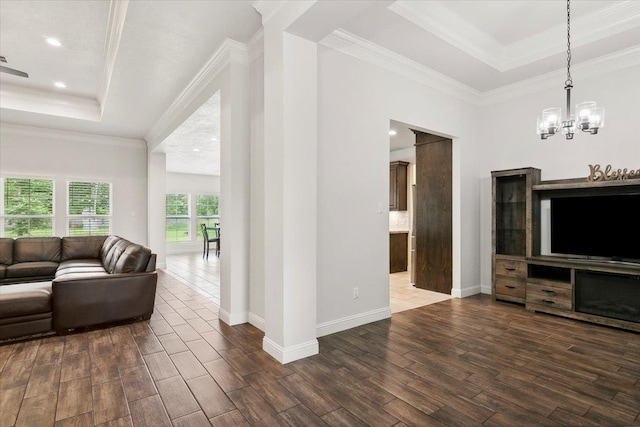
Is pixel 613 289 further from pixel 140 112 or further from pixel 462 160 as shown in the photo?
pixel 140 112

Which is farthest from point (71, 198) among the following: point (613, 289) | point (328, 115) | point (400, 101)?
point (613, 289)

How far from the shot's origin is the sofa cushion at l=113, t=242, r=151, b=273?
3.68 metres

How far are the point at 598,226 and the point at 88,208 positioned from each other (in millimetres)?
9003

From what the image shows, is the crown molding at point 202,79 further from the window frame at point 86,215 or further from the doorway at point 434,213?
the doorway at point 434,213

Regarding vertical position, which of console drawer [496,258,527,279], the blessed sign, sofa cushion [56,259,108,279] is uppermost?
the blessed sign

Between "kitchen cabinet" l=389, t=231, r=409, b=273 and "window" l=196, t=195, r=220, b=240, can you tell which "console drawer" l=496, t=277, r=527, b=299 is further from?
"window" l=196, t=195, r=220, b=240

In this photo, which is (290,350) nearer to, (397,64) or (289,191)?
(289,191)

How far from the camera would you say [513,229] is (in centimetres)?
457

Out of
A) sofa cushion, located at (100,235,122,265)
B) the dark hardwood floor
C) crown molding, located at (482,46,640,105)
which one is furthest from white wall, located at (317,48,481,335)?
sofa cushion, located at (100,235,122,265)

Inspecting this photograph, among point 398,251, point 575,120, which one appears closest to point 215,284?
point 398,251

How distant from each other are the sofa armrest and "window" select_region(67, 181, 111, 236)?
178 inches

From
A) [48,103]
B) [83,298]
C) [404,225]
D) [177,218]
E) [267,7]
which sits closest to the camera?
[267,7]

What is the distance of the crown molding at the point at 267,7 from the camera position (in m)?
2.64

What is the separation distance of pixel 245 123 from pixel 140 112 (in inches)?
126
